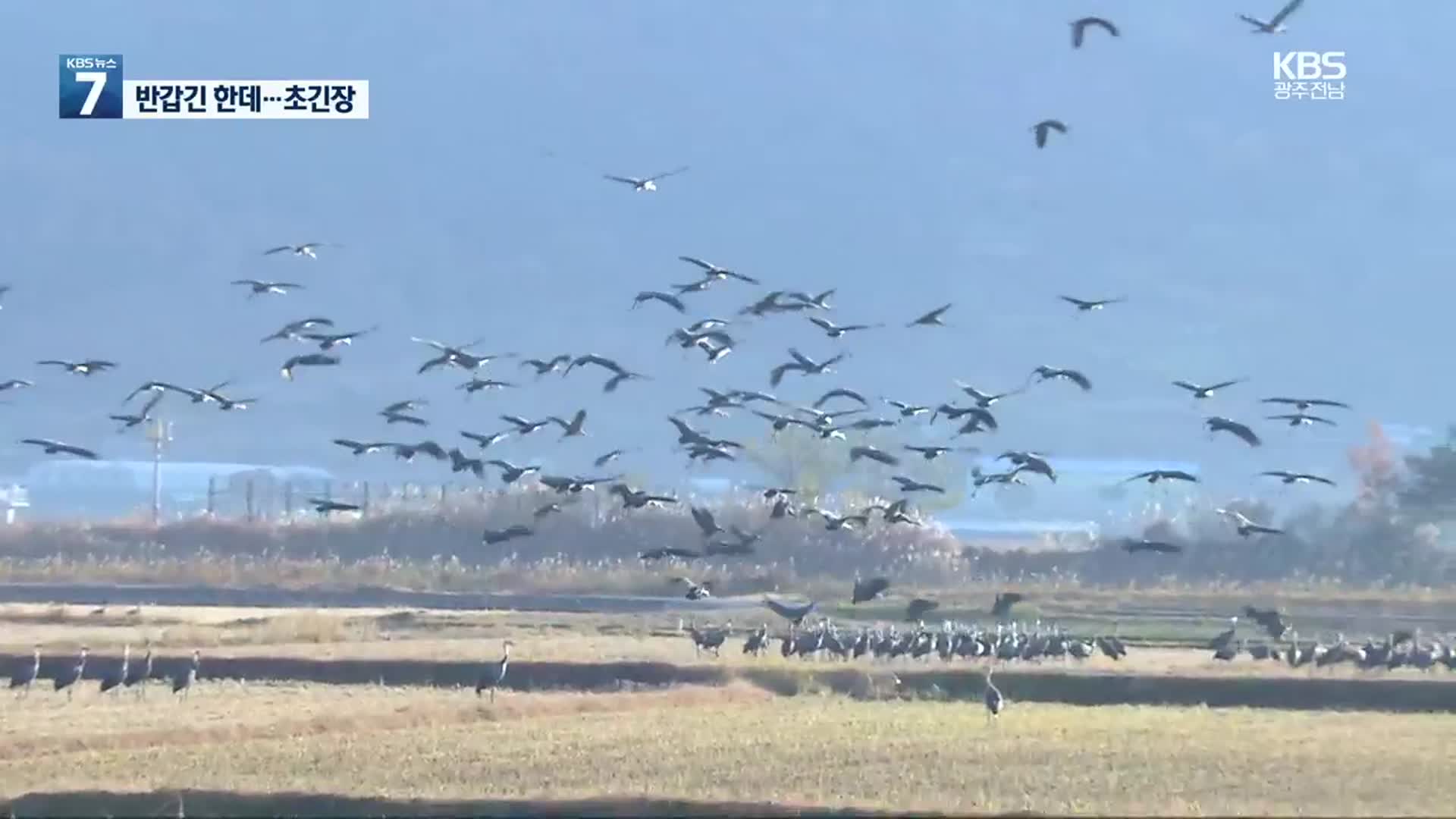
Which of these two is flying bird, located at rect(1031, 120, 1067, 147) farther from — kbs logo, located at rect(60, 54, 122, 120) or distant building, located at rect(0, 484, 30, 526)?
distant building, located at rect(0, 484, 30, 526)

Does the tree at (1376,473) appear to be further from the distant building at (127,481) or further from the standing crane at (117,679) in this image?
the distant building at (127,481)

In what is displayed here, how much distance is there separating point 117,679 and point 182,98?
15.2 meters

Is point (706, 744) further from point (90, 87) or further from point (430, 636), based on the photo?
point (90, 87)

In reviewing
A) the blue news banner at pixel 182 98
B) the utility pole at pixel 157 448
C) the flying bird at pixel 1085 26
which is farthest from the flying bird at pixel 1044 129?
the utility pole at pixel 157 448

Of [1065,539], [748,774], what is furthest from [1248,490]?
[748,774]

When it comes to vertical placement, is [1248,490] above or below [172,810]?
above

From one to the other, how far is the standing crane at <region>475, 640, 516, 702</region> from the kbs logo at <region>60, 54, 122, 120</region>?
43.3 ft

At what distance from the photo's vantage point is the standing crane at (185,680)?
27.6m

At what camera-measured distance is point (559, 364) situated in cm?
2648

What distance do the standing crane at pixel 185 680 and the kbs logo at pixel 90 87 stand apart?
38.3 ft

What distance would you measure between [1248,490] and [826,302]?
45655 millimetres

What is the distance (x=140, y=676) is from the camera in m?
29.3

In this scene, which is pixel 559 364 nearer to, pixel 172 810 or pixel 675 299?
pixel 675 299

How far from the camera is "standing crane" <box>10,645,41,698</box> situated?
28.4 m
